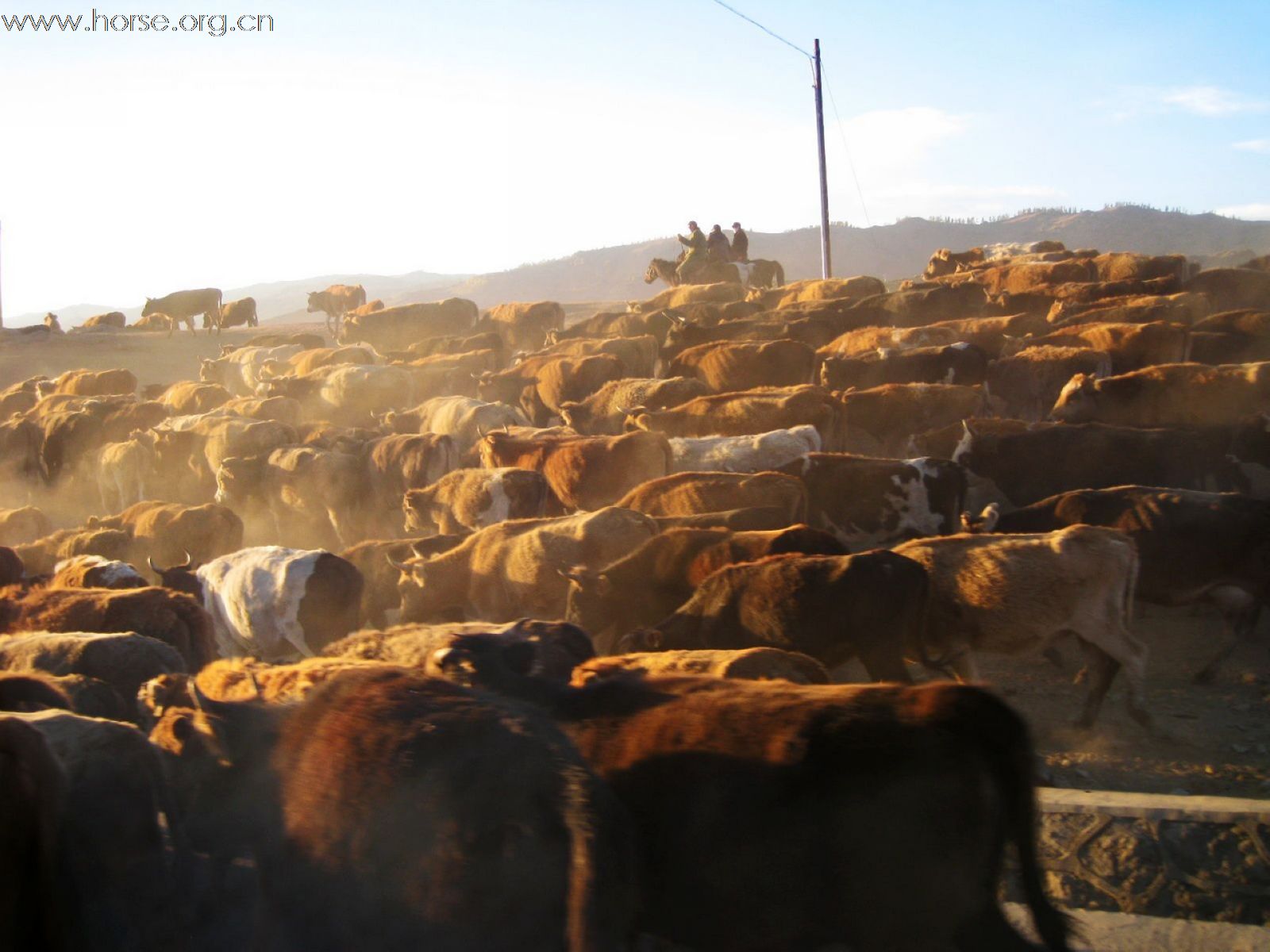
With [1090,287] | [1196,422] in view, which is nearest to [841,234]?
[1090,287]

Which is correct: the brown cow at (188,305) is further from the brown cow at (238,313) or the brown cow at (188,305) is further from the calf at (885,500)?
the calf at (885,500)

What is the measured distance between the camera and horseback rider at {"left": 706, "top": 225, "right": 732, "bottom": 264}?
31938 millimetres

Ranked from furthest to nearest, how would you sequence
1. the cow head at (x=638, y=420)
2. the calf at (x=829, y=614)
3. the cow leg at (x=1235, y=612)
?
the cow head at (x=638, y=420)
the cow leg at (x=1235, y=612)
the calf at (x=829, y=614)

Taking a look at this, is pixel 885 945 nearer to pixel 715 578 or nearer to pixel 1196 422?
pixel 715 578

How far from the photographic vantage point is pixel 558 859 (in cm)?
330

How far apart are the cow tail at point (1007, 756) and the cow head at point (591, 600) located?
15.1ft

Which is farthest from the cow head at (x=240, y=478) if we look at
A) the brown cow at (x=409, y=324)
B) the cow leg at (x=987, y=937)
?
the brown cow at (x=409, y=324)

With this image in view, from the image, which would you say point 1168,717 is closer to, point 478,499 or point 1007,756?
point 1007,756

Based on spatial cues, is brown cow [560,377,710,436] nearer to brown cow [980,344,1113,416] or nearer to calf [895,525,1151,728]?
brown cow [980,344,1113,416]

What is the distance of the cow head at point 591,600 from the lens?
26.5 ft

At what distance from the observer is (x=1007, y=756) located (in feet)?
11.8

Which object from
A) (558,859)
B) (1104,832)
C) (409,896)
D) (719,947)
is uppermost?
(558,859)

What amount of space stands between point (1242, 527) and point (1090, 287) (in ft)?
49.0

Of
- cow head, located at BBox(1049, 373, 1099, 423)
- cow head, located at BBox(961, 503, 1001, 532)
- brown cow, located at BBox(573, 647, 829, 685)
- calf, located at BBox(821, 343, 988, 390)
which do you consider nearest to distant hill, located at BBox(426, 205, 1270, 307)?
calf, located at BBox(821, 343, 988, 390)
